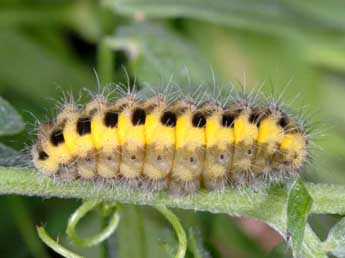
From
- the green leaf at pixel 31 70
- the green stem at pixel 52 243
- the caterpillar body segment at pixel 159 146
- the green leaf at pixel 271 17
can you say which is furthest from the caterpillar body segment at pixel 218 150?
the green leaf at pixel 31 70

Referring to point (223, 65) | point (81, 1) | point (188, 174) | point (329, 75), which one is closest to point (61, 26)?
point (81, 1)

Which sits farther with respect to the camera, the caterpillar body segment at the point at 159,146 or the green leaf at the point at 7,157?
the green leaf at the point at 7,157

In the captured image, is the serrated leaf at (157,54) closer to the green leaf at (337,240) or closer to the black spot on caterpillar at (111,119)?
the black spot on caterpillar at (111,119)

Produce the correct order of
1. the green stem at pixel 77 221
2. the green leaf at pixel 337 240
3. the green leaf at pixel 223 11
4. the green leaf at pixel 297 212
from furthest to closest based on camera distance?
1. the green leaf at pixel 223 11
2. the green stem at pixel 77 221
3. the green leaf at pixel 337 240
4. the green leaf at pixel 297 212

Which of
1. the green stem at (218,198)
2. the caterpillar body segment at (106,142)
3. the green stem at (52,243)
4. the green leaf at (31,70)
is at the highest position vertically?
the green leaf at (31,70)

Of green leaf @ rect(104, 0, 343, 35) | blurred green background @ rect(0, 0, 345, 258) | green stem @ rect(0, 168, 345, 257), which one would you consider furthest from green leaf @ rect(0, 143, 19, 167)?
green leaf @ rect(104, 0, 343, 35)

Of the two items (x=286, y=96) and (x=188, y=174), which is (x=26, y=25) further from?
(x=188, y=174)

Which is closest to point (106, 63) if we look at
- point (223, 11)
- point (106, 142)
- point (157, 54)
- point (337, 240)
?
point (157, 54)
